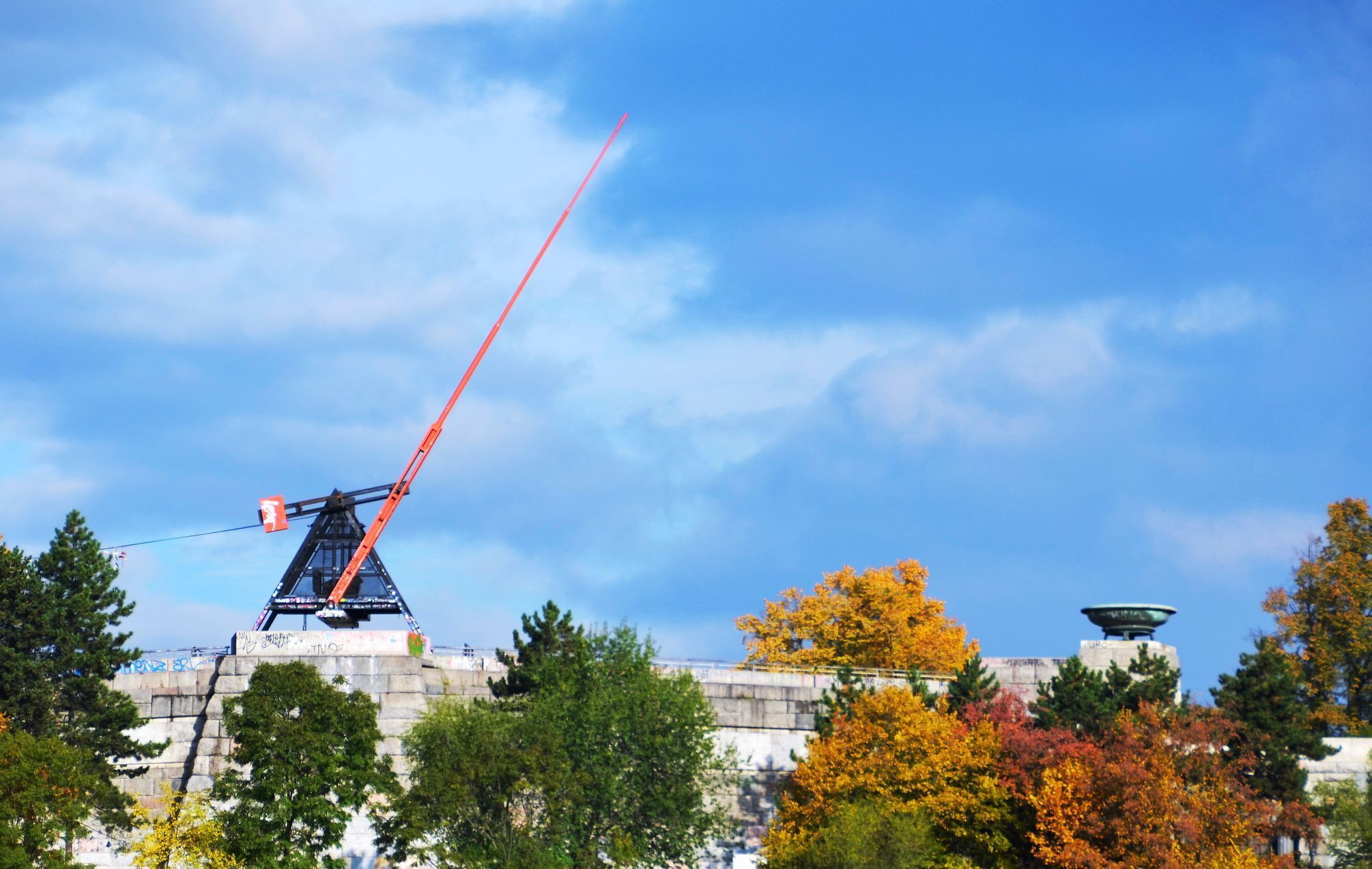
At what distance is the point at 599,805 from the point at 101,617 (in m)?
19.3

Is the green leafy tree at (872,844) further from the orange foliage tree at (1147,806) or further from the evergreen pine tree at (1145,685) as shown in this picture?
the evergreen pine tree at (1145,685)

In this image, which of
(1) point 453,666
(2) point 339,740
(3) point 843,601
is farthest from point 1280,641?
(2) point 339,740

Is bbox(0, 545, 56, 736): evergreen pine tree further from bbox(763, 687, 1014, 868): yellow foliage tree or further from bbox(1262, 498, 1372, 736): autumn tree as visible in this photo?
bbox(1262, 498, 1372, 736): autumn tree

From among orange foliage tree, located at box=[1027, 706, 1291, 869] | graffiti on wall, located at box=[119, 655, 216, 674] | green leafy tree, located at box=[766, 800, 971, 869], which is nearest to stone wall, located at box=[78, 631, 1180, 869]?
graffiti on wall, located at box=[119, 655, 216, 674]

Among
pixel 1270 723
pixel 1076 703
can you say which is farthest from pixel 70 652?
pixel 1270 723

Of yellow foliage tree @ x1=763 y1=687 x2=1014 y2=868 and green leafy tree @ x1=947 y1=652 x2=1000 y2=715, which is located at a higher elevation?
green leafy tree @ x1=947 y1=652 x2=1000 y2=715

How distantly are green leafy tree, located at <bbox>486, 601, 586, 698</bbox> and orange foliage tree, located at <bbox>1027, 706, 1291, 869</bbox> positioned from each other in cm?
1696

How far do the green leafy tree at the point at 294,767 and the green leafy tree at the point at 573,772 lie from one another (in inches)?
84.4

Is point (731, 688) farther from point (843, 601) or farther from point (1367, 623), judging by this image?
point (1367, 623)

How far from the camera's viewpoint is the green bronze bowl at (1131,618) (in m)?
73.9

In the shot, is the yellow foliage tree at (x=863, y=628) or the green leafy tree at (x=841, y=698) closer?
the green leafy tree at (x=841, y=698)

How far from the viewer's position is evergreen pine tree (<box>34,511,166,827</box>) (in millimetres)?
62062

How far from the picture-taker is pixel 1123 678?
211 feet

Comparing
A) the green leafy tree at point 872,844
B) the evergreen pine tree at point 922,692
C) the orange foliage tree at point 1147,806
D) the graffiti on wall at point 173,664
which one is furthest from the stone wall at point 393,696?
the orange foliage tree at point 1147,806
